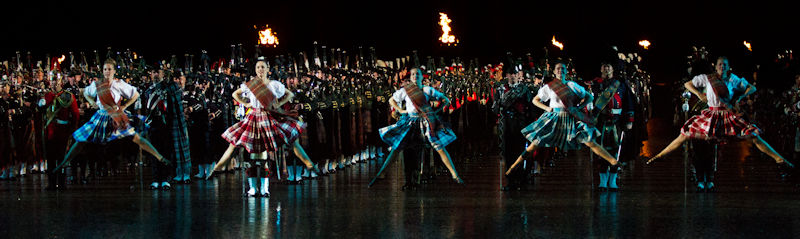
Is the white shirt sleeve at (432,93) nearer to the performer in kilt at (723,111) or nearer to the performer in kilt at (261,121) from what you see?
the performer in kilt at (261,121)

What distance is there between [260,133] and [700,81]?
5178 mm

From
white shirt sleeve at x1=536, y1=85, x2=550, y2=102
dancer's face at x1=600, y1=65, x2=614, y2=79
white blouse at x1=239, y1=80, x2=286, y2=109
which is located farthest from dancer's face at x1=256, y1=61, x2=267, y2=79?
dancer's face at x1=600, y1=65, x2=614, y2=79

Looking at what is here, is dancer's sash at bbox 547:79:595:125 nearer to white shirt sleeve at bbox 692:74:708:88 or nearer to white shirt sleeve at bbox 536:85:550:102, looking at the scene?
white shirt sleeve at bbox 536:85:550:102

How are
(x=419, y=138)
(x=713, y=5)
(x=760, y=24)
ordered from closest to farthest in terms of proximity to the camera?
(x=419, y=138), (x=760, y=24), (x=713, y=5)

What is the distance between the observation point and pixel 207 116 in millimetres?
19875

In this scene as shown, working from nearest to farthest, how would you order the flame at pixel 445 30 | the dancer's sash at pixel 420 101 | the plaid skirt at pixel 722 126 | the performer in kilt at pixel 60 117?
the plaid skirt at pixel 722 126, the dancer's sash at pixel 420 101, the performer in kilt at pixel 60 117, the flame at pixel 445 30

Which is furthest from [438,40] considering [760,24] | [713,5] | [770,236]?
→ [770,236]

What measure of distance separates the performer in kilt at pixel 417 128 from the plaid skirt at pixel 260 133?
1.51m

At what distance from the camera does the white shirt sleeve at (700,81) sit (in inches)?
588

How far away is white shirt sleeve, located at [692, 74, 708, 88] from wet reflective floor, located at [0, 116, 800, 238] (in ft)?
4.13

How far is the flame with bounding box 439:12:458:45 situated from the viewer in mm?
42969

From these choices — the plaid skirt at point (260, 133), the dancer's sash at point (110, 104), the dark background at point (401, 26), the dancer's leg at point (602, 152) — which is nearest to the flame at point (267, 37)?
the dark background at point (401, 26)

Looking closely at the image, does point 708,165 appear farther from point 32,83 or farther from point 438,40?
point 438,40

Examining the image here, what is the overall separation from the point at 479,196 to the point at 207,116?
21.5ft
